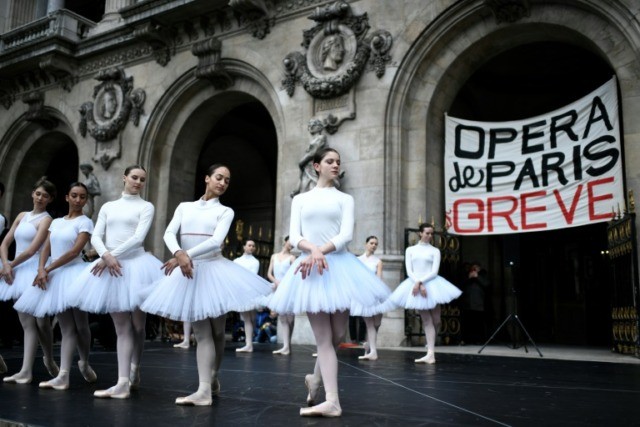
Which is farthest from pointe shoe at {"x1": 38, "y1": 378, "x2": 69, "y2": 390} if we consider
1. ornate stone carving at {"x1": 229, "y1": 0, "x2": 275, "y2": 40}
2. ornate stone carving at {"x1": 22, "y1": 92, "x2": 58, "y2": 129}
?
ornate stone carving at {"x1": 22, "y1": 92, "x2": 58, "y2": 129}

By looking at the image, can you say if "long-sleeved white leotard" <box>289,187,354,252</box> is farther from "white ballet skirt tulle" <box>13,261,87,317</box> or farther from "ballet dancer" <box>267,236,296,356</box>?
"ballet dancer" <box>267,236,296,356</box>

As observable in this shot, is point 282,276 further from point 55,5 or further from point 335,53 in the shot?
point 55,5

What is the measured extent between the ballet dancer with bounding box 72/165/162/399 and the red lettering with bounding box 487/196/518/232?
28.3ft

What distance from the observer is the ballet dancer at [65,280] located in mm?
5801

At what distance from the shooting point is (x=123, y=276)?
532cm

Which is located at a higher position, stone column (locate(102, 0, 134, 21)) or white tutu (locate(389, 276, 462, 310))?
stone column (locate(102, 0, 134, 21))

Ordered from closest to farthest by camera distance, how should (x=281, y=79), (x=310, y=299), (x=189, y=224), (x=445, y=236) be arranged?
(x=310, y=299)
(x=189, y=224)
(x=445, y=236)
(x=281, y=79)

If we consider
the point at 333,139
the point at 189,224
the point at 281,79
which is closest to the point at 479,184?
the point at 333,139

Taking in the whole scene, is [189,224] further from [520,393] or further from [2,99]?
[2,99]

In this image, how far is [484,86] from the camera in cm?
1755

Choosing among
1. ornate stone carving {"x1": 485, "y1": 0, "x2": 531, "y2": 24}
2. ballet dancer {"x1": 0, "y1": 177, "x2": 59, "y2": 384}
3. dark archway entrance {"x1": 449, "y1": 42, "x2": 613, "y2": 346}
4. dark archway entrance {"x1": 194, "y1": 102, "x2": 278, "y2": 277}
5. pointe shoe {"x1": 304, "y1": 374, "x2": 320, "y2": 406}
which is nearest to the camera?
pointe shoe {"x1": 304, "y1": 374, "x2": 320, "y2": 406}

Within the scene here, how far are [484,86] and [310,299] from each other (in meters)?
14.6

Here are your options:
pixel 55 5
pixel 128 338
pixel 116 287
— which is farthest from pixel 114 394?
pixel 55 5

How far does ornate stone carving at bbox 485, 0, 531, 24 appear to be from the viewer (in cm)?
1222
